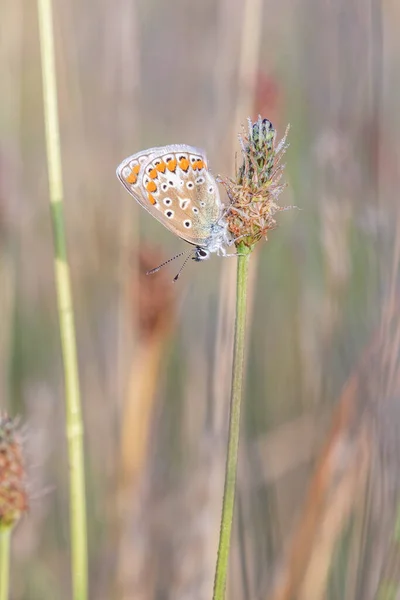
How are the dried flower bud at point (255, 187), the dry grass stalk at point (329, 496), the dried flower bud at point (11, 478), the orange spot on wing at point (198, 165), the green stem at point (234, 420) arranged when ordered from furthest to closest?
the dry grass stalk at point (329, 496) → the orange spot on wing at point (198, 165) → the dried flower bud at point (11, 478) → the dried flower bud at point (255, 187) → the green stem at point (234, 420)

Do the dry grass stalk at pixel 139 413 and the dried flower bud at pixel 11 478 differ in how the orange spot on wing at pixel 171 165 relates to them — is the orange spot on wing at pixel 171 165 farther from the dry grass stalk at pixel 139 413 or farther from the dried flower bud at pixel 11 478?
the dry grass stalk at pixel 139 413

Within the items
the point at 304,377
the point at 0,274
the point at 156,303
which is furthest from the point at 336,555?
the point at 0,274

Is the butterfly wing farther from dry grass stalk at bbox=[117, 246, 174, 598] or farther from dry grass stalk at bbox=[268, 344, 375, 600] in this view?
dry grass stalk at bbox=[117, 246, 174, 598]

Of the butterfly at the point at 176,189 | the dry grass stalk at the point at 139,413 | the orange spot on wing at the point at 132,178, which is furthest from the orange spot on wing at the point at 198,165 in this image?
the dry grass stalk at the point at 139,413

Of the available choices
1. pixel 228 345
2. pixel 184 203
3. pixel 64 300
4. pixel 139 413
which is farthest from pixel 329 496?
pixel 64 300

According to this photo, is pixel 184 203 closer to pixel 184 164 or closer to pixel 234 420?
pixel 184 164

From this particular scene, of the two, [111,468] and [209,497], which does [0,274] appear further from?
[209,497]

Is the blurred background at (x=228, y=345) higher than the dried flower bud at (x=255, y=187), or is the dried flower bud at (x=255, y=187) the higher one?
the dried flower bud at (x=255, y=187)
